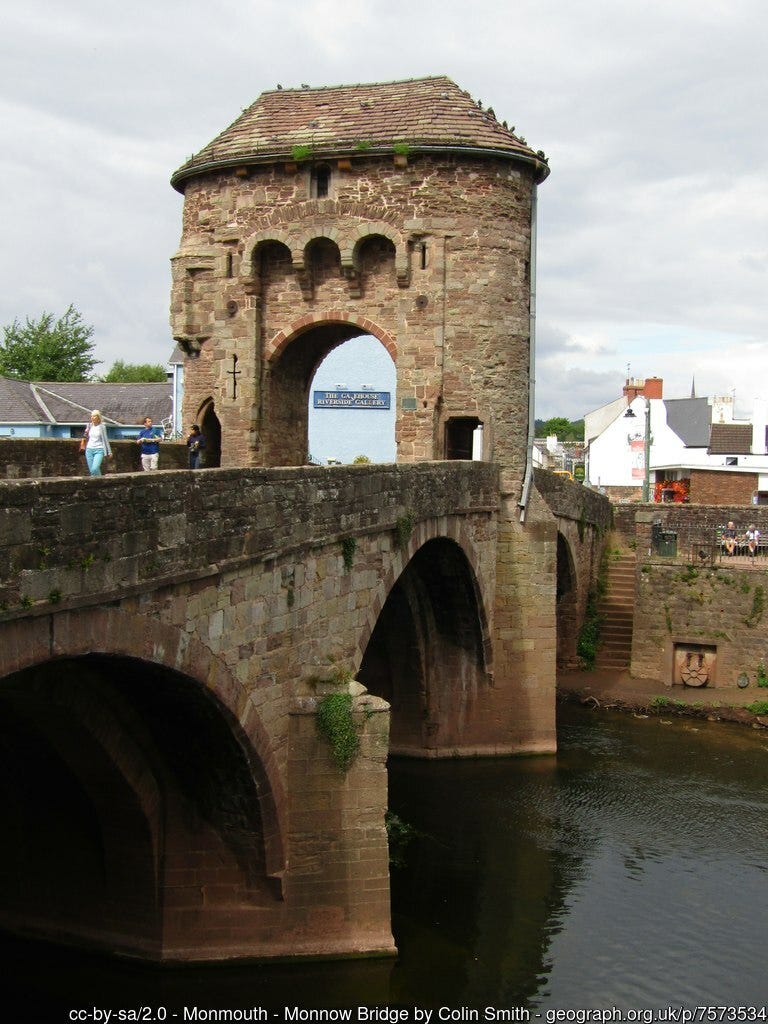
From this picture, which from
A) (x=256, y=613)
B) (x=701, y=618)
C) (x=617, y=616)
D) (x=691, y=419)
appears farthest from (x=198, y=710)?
(x=691, y=419)

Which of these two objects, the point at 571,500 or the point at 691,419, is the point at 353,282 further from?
the point at 691,419

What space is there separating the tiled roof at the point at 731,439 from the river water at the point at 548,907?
28.1m

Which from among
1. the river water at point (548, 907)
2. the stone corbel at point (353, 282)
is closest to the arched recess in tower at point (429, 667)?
the river water at point (548, 907)

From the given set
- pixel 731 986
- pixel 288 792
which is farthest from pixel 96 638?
pixel 731 986

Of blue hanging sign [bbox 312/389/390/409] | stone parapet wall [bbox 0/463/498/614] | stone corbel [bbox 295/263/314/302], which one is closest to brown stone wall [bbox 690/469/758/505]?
blue hanging sign [bbox 312/389/390/409]

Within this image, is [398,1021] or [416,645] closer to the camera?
[398,1021]

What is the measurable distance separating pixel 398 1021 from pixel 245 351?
1341 cm

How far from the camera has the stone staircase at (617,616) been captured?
31431mm

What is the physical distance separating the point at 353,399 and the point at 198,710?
29504 millimetres

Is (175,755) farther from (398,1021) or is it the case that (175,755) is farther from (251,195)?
(251,195)

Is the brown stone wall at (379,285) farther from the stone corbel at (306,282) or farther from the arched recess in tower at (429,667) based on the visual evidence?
the arched recess in tower at (429,667)

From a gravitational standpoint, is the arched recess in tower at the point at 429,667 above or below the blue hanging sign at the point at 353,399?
below

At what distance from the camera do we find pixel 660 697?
28.2 m

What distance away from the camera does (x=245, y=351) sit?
22.8 meters
